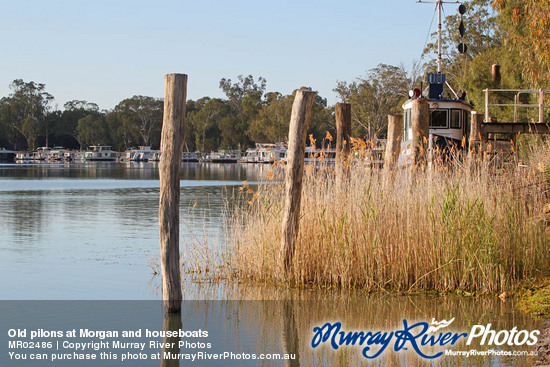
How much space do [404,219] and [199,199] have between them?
919 inches

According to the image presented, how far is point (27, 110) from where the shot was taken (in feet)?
518

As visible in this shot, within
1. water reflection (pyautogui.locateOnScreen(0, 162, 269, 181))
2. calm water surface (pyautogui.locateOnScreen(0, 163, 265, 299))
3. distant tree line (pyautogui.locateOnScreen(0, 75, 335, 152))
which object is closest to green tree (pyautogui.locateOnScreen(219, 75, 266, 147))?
distant tree line (pyautogui.locateOnScreen(0, 75, 335, 152))

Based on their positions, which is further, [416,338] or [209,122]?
[209,122]

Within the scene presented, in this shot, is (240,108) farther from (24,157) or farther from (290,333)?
(290,333)

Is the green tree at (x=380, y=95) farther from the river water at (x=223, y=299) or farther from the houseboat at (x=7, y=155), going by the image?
the houseboat at (x=7, y=155)

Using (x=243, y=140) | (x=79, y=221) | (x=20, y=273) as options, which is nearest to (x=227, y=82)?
(x=243, y=140)

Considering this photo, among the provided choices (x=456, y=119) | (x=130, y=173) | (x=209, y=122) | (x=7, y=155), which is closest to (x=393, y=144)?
(x=456, y=119)

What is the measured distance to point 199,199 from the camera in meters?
33.6

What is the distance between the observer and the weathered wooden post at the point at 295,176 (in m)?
10.9

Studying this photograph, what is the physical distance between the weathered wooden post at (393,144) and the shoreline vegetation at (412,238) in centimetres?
135

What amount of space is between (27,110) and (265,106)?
200ft

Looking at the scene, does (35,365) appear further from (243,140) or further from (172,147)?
(243,140)

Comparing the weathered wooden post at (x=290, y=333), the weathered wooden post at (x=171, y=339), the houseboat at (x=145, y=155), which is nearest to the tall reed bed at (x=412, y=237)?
the weathered wooden post at (x=290, y=333)

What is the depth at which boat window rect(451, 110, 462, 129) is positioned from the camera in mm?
26750
